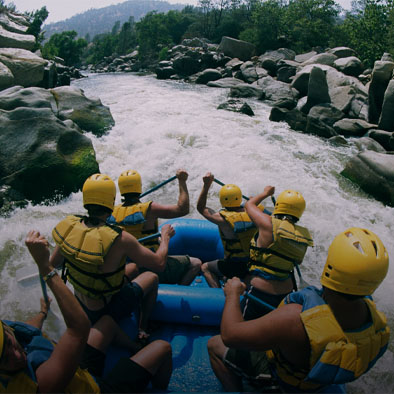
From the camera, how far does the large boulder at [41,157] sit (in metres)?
5.86

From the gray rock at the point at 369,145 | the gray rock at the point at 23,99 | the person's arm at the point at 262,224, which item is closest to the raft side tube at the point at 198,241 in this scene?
the person's arm at the point at 262,224

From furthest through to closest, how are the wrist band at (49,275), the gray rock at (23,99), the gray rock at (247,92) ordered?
the gray rock at (247,92) → the gray rock at (23,99) → the wrist band at (49,275)

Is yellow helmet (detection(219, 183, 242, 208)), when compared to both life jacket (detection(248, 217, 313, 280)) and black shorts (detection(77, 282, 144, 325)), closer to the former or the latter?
life jacket (detection(248, 217, 313, 280))

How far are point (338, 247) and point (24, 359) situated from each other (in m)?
1.46

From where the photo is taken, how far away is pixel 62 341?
1.37m

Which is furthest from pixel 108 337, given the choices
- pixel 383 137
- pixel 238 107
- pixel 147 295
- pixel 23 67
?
pixel 23 67

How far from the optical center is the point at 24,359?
4.14ft

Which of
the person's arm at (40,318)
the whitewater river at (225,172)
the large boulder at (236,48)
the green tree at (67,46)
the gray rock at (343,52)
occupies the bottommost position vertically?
the whitewater river at (225,172)

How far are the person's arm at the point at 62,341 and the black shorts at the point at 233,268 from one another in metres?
1.84

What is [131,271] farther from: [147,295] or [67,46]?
[67,46]

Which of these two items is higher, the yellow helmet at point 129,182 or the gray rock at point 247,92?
the yellow helmet at point 129,182

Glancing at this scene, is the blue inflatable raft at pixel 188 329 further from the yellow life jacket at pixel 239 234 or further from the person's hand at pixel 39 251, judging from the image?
the person's hand at pixel 39 251

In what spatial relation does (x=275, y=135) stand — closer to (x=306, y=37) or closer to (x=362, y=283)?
(x=362, y=283)

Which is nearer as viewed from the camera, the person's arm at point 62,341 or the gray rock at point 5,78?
the person's arm at point 62,341
